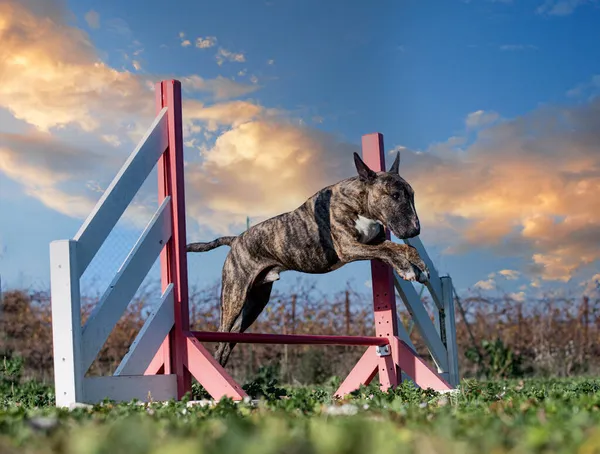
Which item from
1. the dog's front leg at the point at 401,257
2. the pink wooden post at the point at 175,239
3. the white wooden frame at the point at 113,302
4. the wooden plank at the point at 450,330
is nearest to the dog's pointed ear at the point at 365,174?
the dog's front leg at the point at 401,257

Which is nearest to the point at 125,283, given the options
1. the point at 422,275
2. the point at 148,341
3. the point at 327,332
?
the point at 148,341

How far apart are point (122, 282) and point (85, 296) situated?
5600mm

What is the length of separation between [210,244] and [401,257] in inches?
59.3

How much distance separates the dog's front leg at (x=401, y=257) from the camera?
183 inches

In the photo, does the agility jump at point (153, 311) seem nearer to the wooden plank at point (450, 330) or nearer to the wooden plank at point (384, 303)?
the wooden plank at point (384, 303)

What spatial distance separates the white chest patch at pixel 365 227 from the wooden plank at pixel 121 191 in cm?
138

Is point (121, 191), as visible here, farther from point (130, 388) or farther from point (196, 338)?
point (130, 388)

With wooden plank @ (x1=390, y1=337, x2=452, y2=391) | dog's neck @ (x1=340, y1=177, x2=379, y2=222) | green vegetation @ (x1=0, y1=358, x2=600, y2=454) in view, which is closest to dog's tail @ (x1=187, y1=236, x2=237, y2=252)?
dog's neck @ (x1=340, y1=177, x2=379, y2=222)

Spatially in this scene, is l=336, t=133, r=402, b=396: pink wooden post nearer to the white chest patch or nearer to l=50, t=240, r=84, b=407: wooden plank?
the white chest patch

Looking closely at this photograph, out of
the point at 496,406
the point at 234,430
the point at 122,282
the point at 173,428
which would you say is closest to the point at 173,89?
the point at 122,282

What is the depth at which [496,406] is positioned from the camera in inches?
106

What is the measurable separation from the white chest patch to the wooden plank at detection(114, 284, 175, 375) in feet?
4.63

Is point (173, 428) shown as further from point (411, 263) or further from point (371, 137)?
point (371, 137)

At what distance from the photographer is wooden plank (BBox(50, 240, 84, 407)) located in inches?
142
